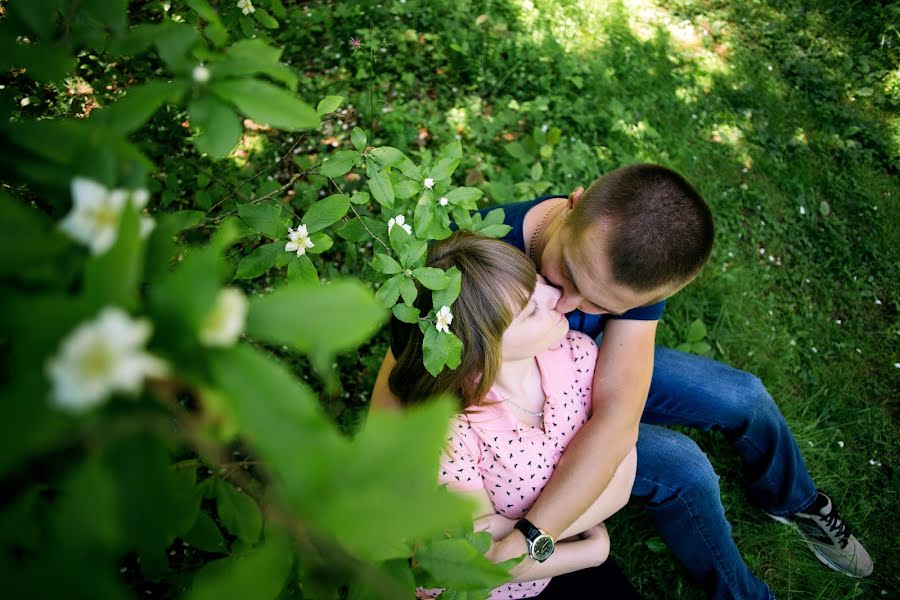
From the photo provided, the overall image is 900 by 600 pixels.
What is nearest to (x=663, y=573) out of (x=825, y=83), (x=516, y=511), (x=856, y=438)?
(x=516, y=511)

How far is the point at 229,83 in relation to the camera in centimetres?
74

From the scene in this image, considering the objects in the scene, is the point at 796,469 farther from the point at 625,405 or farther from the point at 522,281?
the point at 522,281

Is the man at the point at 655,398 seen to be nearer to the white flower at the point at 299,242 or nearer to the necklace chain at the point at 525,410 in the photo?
the necklace chain at the point at 525,410

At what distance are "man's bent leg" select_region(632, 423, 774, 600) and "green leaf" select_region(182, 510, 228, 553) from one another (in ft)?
5.67

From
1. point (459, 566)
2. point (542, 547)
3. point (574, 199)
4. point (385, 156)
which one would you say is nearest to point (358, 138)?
point (385, 156)

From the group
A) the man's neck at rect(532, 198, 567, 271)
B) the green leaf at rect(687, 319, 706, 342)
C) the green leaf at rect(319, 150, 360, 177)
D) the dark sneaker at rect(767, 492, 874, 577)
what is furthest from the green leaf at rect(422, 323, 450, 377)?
the dark sneaker at rect(767, 492, 874, 577)

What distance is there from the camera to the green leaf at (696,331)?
3.06m

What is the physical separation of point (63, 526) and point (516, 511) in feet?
5.82

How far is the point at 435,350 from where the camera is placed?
53.3 inches

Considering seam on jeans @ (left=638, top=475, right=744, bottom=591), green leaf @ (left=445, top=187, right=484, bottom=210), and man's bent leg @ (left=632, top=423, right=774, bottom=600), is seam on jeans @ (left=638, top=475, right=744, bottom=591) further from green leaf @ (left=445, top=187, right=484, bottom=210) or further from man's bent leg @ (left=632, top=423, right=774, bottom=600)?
green leaf @ (left=445, top=187, right=484, bottom=210)

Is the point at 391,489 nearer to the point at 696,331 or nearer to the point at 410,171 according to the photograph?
the point at 410,171

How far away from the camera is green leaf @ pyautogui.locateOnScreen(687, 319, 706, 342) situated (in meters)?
3.06

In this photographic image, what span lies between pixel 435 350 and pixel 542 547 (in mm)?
938

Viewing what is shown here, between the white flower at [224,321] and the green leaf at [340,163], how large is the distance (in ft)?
2.92
